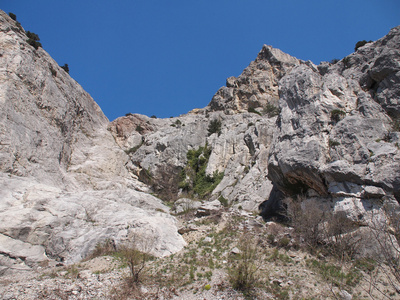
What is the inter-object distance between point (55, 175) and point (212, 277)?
688 inches

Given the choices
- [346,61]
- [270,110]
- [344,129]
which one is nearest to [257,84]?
[270,110]

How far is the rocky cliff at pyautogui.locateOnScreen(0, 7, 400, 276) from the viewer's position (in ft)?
48.5

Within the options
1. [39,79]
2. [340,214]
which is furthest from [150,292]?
[39,79]

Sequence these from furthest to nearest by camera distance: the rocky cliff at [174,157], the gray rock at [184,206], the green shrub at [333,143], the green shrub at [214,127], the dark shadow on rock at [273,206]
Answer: the green shrub at [214,127] < the gray rock at [184,206] < the dark shadow on rock at [273,206] < the green shrub at [333,143] < the rocky cliff at [174,157]

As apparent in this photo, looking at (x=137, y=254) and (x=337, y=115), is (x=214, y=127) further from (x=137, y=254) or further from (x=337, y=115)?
(x=137, y=254)

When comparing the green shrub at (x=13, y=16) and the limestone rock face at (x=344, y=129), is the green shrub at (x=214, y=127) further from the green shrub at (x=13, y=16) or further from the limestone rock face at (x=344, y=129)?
the green shrub at (x=13, y=16)

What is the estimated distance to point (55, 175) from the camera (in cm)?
2311

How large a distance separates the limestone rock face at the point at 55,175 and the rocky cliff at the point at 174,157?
0.31 ft

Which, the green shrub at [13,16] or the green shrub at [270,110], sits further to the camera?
the green shrub at [270,110]

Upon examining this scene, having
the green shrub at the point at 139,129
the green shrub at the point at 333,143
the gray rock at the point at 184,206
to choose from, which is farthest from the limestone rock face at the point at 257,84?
the green shrub at the point at 333,143

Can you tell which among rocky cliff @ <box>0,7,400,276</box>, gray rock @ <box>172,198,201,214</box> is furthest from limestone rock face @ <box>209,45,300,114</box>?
gray rock @ <box>172,198,201,214</box>

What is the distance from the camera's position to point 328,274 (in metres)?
11.6

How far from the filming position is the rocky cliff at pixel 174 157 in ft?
48.5

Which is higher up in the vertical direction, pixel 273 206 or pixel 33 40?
pixel 33 40
